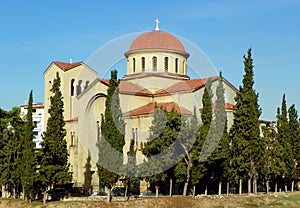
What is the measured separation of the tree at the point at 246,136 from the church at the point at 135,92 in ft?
15.4

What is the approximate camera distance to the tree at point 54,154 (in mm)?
31234

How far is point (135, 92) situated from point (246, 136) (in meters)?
10.8

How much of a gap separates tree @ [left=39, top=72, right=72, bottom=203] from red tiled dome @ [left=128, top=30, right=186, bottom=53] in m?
12.8

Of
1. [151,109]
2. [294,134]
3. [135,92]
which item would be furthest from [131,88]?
[294,134]

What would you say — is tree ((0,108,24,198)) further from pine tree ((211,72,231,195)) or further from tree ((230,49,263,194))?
tree ((230,49,263,194))

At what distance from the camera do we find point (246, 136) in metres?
34.0

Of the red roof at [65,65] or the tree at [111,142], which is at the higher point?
the red roof at [65,65]

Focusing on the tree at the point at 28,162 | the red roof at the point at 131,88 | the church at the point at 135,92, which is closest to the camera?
the tree at the point at 28,162

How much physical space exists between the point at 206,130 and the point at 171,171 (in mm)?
3465

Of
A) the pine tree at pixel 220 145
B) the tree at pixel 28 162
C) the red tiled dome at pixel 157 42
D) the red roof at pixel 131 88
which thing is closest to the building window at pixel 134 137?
the red roof at pixel 131 88

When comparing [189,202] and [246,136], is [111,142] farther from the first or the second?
[246,136]

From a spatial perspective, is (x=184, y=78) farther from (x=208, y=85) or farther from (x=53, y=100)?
(x=53, y=100)

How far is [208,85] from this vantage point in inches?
1346

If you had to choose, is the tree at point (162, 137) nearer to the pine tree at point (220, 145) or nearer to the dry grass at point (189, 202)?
the dry grass at point (189, 202)
